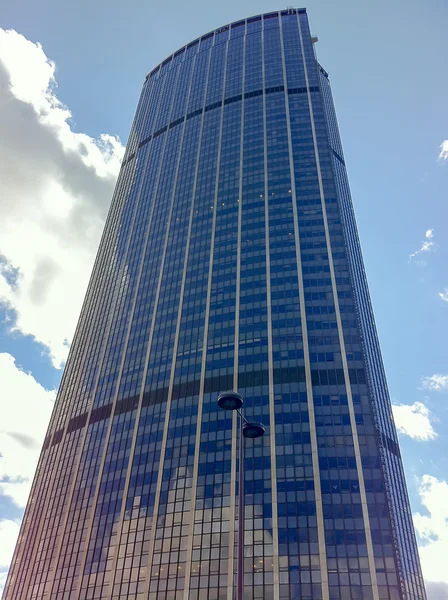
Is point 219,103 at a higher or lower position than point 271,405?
higher

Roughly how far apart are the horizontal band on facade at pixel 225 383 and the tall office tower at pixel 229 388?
0.38 m

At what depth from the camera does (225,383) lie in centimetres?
10519

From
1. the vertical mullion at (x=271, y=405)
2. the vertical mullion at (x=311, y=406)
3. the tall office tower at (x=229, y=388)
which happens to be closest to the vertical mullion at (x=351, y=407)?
the tall office tower at (x=229, y=388)

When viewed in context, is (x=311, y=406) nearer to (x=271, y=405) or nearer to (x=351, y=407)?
(x=351, y=407)

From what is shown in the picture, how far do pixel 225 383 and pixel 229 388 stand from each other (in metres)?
1.75

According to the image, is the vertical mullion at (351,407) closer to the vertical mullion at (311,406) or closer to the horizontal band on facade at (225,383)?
the horizontal band on facade at (225,383)

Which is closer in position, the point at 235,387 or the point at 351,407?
the point at 351,407

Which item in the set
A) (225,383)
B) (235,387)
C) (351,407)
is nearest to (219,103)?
(225,383)

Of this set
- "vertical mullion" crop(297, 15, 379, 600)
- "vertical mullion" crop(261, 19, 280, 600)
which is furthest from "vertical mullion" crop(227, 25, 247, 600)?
"vertical mullion" crop(297, 15, 379, 600)

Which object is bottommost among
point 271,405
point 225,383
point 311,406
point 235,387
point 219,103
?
point 311,406

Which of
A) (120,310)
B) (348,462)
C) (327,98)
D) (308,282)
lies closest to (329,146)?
(327,98)

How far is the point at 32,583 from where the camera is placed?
324 feet

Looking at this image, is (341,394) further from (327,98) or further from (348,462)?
(327,98)

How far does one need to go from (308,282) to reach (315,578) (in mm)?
58100
